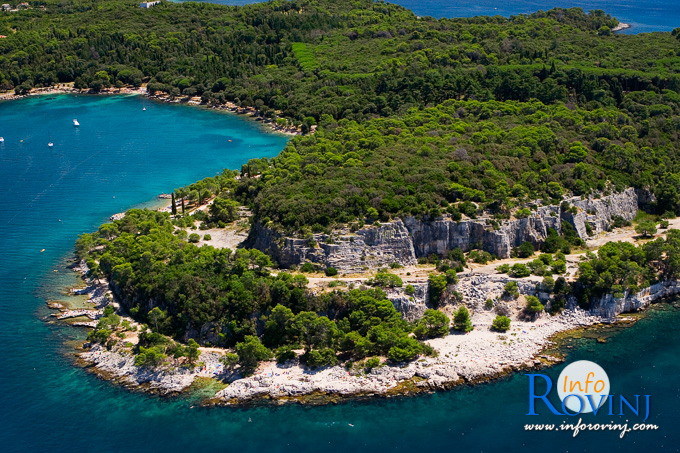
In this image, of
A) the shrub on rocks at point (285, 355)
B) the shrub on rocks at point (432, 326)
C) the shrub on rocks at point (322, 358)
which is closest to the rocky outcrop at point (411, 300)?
the shrub on rocks at point (432, 326)

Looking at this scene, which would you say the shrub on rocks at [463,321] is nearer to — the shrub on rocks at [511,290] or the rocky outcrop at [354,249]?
the shrub on rocks at [511,290]

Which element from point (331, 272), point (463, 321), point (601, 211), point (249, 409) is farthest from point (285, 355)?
point (601, 211)

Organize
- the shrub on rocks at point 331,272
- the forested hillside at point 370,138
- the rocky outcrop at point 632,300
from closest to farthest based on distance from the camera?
the forested hillside at point 370,138
the rocky outcrop at point 632,300
the shrub on rocks at point 331,272

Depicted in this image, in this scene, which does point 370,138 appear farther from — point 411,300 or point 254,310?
point 254,310

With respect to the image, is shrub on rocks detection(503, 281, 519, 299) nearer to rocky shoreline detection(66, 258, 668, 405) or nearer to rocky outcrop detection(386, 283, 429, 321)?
rocky shoreline detection(66, 258, 668, 405)

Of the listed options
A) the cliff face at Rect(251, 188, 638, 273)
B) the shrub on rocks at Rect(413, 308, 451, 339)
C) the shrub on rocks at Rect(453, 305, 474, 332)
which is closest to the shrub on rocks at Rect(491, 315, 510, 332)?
the shrub on rocks at Rect(453, 305, 474, 332)

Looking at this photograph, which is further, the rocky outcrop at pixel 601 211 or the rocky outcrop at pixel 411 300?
the rocky outcrop at pixel 601 211
